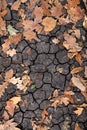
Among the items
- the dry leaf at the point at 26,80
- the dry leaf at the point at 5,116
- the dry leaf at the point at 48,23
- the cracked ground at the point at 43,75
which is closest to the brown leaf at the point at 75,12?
the cracked ground at the point at 43,75

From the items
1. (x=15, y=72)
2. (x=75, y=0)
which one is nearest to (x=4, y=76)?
(x=15, y=72)

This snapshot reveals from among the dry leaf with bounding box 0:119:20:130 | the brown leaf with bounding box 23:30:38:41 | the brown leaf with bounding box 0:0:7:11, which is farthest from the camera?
the brown leaf with bounding box 0:0:7:11

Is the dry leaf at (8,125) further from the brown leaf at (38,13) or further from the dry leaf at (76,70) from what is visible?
the brown leaf at (38,13)

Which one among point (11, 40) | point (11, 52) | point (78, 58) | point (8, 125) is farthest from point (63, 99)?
point (11, 40)

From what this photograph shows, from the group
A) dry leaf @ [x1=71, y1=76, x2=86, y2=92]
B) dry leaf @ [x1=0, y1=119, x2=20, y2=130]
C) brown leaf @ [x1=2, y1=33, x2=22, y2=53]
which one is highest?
brown leaf @ [x1=2, y1=33, x2=22, y2=53]

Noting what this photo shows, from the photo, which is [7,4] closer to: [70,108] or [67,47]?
[67,47]

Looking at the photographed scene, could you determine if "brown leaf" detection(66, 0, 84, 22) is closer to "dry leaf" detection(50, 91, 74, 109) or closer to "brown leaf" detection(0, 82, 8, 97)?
"dry leaf" detection(50, 91, 74, 109)

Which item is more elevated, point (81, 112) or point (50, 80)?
point (50, 80)

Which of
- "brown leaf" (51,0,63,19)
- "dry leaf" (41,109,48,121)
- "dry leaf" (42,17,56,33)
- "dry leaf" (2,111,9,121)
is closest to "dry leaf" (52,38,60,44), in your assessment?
"dry leaf" (42,17,56,33)
